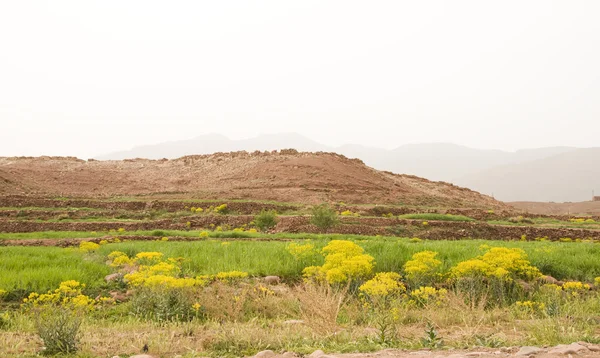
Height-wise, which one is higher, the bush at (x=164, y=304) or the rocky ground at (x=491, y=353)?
the rocky ground at (x=491, y=353)

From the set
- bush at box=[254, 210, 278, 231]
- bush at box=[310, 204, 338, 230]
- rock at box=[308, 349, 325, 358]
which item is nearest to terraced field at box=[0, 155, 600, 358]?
rock at box=[308, 349, 325, 358]

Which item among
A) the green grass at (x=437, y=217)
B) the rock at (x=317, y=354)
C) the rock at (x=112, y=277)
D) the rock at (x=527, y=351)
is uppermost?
the rock at (x=527, y=351)

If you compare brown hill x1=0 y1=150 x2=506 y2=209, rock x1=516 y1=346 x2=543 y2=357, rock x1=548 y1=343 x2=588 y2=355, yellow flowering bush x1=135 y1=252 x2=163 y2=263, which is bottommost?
rock x1=516 y1=346 x2=543 y2=357

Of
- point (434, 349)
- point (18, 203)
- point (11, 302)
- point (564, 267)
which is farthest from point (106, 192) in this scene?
point (434, 349)

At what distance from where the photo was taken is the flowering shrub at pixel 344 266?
30.2 ft

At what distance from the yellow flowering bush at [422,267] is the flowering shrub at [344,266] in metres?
0.96

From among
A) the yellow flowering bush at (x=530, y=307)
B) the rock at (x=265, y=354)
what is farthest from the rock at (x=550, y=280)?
the rock at (x=265, y=354)

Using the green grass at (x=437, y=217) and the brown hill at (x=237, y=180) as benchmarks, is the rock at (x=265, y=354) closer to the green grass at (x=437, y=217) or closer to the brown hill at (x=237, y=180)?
the green grass at (x=437, y=217)

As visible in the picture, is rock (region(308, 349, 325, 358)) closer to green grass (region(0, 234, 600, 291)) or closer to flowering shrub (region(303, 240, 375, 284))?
flowering shrub (region(303, 240, 375, 284))

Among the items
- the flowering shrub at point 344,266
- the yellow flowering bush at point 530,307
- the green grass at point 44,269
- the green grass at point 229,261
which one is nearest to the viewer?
the yellow flowering bush at point 530,307

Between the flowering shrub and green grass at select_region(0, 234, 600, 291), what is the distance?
1.94 metres

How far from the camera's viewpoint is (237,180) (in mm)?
45938

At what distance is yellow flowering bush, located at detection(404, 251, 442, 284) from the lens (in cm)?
1018

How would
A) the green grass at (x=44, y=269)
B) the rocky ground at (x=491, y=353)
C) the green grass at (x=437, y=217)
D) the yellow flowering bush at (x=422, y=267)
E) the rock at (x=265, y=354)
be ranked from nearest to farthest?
the rocky ground at (x=491, y=353) → the rock at (x=265, y=354) → the yellow flowering bush at (x=422, y=267) → the green grass at (x=44, y=269) → the green grass at (x=437, y=217)
